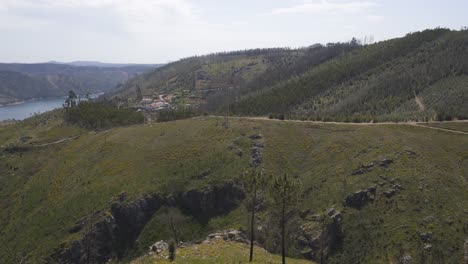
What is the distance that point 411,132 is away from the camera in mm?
113562

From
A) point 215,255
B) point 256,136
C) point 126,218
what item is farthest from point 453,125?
point 126,218

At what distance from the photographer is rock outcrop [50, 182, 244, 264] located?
95250mm

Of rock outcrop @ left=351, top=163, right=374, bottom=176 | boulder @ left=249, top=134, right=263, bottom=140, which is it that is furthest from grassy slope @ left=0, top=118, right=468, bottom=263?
boulder @ left=249, top=134, right=263, bottom=140

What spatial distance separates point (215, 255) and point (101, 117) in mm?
133808

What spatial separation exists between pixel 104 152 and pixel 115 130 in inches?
979

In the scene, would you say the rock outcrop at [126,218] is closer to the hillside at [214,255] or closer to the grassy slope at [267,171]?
the grassy slope at [267,171]

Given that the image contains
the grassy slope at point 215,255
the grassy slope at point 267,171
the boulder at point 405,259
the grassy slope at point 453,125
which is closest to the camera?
the grassy slope at point 215,255

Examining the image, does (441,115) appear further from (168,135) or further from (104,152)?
(104,152)

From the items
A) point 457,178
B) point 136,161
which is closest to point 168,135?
point 136,161

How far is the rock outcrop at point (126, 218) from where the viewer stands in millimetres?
95250

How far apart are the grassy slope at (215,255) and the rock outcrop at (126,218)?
1075 inches

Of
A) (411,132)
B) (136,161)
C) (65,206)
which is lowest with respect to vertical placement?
(65,206)

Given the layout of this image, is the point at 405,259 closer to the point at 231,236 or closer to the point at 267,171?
the point at 231,236

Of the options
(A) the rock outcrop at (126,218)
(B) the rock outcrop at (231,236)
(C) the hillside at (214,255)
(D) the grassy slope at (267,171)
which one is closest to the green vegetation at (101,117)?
(D) the grassy slope at (267,171)
